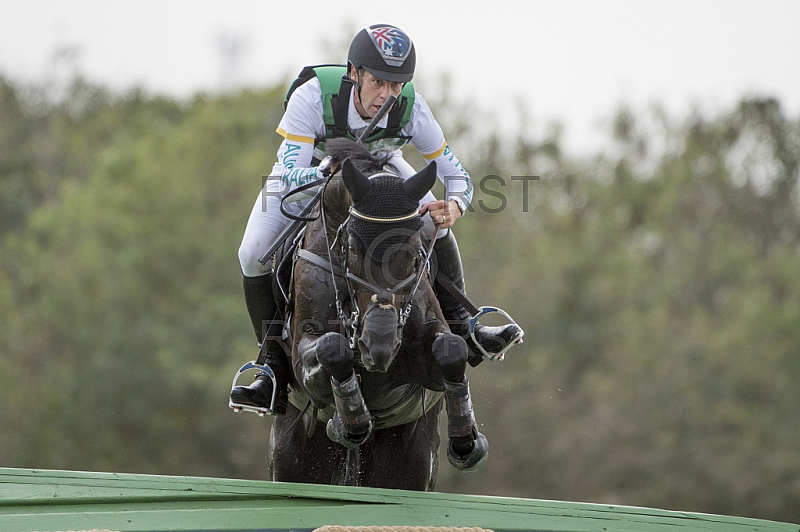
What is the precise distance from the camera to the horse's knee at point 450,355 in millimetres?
4223

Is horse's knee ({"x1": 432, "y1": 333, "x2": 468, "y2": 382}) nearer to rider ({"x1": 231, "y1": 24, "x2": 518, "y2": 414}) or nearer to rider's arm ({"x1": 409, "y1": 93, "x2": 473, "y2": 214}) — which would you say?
rider ({"x1": 231, "y1": 24, "x2": 518, "y2": 414})

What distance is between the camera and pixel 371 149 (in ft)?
15.9

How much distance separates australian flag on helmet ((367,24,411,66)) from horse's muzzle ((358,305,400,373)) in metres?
1.19

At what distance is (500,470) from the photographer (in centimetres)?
1984

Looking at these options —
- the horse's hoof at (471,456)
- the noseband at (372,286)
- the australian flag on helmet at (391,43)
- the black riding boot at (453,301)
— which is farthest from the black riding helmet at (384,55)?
the horse's hoof at (471,456)

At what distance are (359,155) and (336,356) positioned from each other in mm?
852

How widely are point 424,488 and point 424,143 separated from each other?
5.57 ft

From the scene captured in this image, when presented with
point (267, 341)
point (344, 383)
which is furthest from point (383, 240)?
point (267, 341)

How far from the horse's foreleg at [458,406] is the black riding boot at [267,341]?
108 cm

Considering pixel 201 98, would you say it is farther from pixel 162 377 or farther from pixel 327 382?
pixel 327 382

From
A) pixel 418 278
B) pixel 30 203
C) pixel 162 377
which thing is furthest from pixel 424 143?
pixel 30 203

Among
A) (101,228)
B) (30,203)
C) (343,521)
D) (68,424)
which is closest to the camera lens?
(343,521)

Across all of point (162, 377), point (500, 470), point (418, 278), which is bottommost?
point (500, 470)

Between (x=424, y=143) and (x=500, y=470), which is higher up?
(x=424, y=143)
